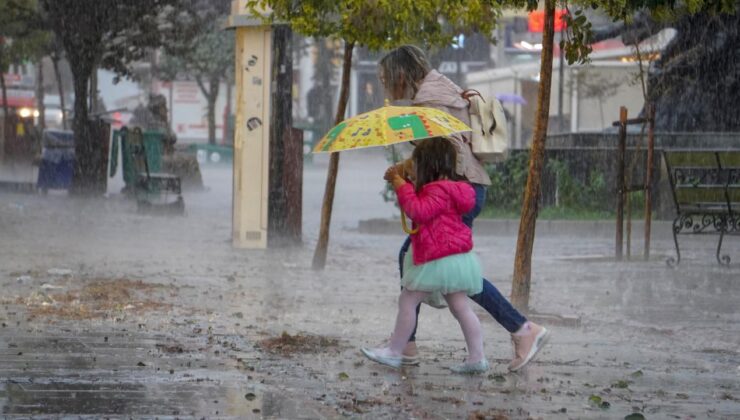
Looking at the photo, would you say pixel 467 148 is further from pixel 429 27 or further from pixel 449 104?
pixel 429 27

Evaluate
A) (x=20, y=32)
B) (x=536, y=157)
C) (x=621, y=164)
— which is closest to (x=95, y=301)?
(x=536, y=157)

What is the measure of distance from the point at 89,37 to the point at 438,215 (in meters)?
18.9

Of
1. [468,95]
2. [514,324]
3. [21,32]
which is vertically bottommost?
[514,324]

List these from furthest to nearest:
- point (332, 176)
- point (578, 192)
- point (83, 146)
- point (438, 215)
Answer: point (83, 146)
point (578, 192)
point (332, 176)
point (438, 215)

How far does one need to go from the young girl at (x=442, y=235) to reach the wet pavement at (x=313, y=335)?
33cm

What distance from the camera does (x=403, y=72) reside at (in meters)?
7.25

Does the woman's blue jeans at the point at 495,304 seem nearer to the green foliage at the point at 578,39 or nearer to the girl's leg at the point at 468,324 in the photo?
the girl's leg at the point at 468,324

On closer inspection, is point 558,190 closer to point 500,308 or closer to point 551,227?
point 551,227

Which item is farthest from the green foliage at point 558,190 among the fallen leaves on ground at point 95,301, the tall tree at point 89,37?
the fallen leaves on ground at point 95,301

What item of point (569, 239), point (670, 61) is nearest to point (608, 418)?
point (569, 239)

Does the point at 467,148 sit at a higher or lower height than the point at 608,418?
higher

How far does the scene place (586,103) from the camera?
44.0 m

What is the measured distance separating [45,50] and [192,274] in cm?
2451

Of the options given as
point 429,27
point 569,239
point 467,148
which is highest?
point 429,27
